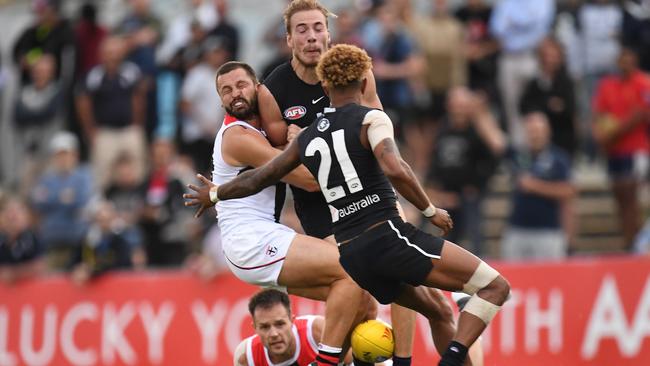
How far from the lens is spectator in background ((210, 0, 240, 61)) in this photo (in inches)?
682

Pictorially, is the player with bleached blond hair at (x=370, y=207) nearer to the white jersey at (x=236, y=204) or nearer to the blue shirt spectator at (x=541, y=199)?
the white jersey at (x=236, y=204)

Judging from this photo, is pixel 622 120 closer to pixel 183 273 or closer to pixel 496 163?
pixel 496 163

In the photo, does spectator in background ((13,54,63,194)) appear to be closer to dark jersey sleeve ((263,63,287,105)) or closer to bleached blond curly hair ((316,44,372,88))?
dark jersey sleeve ((263,63,287,105))

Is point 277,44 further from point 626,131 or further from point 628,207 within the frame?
point 628,207

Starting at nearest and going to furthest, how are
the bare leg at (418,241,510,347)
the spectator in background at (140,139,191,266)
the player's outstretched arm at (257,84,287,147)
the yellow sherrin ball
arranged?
the bare leg at (418,241,510,347) < the yellow sherrin ball < the player's outstretched arm at (257,84,287,147) < the spectator in background at (140,139,191,266)

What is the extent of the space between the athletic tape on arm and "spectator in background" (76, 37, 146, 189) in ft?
29.1

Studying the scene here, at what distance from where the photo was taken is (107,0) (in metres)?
22.0

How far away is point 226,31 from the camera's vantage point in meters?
17.4

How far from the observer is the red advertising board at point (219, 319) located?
45.6ft

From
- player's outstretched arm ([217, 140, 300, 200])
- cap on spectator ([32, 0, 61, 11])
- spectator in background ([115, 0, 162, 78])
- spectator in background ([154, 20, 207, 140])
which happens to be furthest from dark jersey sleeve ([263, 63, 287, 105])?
cap on spectator ([32, 0, 61, 11])

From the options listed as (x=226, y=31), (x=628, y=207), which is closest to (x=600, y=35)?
(x=628, y=207)

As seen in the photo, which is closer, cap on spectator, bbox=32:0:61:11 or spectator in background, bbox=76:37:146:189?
spectator in background, bbox=76:37:146:189

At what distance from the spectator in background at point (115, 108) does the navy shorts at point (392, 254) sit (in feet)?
28.4

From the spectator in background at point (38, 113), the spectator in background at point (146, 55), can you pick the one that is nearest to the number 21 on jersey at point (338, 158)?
the spectator in background at point (146, 55)
